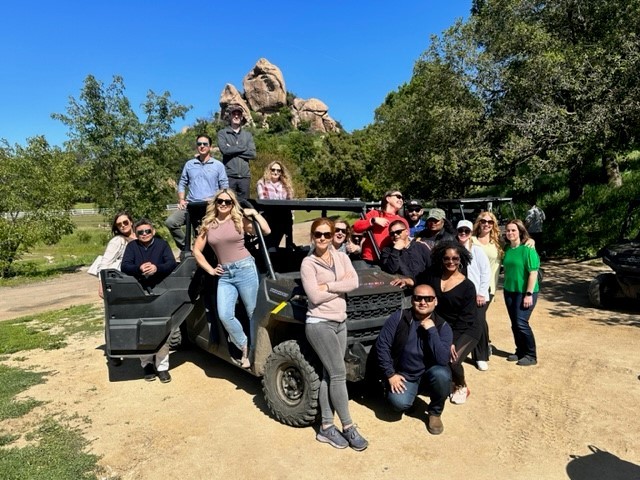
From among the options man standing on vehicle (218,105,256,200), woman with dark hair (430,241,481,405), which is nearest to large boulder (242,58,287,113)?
man standing on vehicle (218,105,256,200)

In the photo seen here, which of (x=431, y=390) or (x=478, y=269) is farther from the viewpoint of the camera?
(x=478, y=269)

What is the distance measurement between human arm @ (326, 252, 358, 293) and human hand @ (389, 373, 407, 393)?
33.4 inches

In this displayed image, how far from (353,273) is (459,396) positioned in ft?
5.69

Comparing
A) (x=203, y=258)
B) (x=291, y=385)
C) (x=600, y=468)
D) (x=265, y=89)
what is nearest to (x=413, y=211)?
(x=203, y=258)

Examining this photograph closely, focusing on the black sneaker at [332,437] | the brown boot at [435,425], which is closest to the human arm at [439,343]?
the brown boot at [435,425]

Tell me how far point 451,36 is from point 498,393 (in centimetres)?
1258

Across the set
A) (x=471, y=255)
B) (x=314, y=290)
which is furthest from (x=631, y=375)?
(x=314, y=290)

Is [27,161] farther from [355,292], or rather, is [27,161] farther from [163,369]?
[355,292]

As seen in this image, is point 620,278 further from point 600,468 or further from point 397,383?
point 397,383

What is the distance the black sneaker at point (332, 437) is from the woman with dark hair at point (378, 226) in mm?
1903

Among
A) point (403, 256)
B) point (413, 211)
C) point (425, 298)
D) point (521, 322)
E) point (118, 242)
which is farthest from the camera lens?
point (413, 211)

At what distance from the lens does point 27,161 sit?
16.5m

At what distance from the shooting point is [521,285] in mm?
5340

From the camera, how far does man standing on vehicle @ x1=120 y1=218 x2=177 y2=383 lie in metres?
5.14
